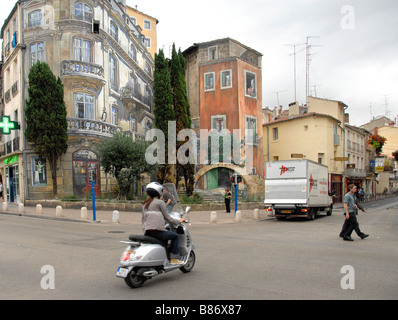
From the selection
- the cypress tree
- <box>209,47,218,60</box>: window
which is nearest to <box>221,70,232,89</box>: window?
<box>209,47,218,60</box>: window

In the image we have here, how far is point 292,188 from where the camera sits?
19203mm

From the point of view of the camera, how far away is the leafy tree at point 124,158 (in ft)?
75.5

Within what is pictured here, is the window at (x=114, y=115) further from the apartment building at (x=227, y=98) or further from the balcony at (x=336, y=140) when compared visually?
the balcony at (x=336, y=140)

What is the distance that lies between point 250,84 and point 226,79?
240cm

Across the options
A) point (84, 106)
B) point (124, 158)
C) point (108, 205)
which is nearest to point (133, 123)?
point (84, 106)

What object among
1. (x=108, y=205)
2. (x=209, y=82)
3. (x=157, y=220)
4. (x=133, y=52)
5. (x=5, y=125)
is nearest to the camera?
(x=157, y=220)

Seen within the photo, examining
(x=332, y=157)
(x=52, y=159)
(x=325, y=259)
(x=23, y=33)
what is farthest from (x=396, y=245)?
(x=332, y=157)

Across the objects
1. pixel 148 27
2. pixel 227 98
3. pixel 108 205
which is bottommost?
pixel 108 205

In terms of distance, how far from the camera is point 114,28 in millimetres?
29469

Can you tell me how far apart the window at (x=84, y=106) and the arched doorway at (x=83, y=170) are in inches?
99.2

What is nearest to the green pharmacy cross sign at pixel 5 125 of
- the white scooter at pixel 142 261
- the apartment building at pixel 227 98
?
the white scooter at pixel 142 261

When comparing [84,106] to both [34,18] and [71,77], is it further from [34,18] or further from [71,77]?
[34,18]

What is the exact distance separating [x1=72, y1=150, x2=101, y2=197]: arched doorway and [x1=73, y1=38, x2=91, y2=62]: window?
659cm
